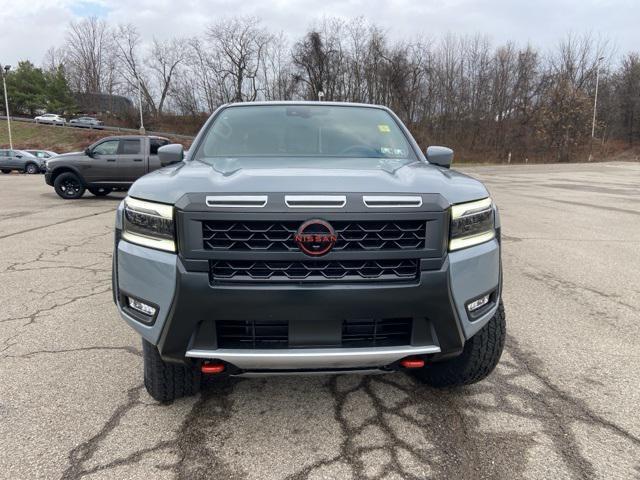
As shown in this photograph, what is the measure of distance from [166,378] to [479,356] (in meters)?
1.69

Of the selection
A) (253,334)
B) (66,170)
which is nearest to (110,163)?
(66,170)

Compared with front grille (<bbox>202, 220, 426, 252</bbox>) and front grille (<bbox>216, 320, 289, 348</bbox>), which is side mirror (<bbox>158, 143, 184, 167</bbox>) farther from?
front grille (<bbox>216, 320, 289, 348</bbox>)

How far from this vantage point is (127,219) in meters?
2.20

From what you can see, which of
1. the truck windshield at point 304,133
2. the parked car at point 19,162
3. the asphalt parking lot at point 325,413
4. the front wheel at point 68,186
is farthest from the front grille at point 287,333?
the parked car at point 19,162

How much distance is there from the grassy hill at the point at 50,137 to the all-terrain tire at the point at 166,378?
47.0m

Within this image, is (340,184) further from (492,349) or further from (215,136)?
(215,136)

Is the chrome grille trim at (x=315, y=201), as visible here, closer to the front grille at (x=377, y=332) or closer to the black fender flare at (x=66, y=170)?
the front grille at (x=377, y=332)

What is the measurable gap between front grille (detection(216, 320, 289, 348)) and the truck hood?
59 centimetres

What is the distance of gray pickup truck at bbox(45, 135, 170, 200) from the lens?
12688 mm

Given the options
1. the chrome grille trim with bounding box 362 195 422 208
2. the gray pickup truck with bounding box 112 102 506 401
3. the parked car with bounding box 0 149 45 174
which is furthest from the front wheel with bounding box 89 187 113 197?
the parked car with bounding box 0 149 45 174

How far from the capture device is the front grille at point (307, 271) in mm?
1965

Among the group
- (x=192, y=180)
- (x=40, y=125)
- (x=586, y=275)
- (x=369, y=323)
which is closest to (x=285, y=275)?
(x=369, y=323)

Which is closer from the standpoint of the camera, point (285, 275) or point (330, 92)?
point (285, 275)

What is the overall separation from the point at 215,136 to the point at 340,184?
1.70 meters
